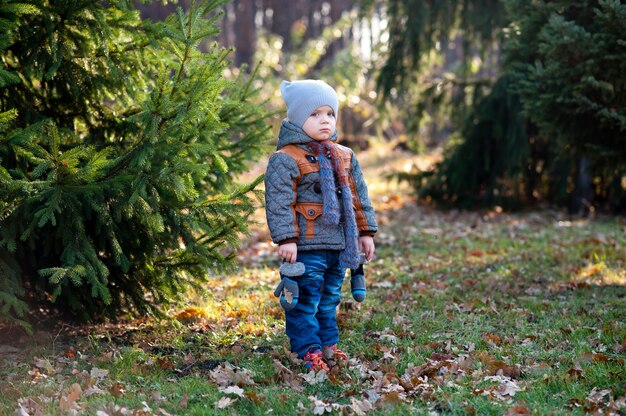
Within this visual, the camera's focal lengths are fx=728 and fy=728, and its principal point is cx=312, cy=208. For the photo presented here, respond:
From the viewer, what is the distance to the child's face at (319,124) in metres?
4.57

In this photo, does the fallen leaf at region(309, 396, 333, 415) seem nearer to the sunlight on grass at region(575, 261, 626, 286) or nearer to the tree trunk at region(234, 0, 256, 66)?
the sunlight on grass at region(575, 261, 626, 286)

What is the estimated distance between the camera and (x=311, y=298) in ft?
15.0

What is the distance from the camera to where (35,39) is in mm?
4777

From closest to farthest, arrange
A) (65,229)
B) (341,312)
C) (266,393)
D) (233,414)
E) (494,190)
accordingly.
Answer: (233,414) → (266,393) → (65,229) → (341,312) → (494,190)

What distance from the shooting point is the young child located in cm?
441

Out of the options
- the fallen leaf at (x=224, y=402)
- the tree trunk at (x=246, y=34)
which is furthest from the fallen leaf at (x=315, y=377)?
the tree trunk at (x=246, y=34)

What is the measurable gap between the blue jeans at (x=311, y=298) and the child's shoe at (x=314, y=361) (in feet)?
0.13

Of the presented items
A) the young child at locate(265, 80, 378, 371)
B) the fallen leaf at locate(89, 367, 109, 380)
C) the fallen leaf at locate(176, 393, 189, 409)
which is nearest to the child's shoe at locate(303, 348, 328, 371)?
the young child at locate(265, 80, 378, 371)

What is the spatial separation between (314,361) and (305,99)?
1629 millimetres

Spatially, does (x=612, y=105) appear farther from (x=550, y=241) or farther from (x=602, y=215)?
(x=602, y=215)

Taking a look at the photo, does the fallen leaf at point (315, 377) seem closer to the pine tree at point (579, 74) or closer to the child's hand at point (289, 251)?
the child's hand at point (289, 251)

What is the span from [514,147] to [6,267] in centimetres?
880

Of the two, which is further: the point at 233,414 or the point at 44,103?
the point at 44,103

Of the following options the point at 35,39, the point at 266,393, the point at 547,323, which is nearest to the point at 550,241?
the point at 547,323
